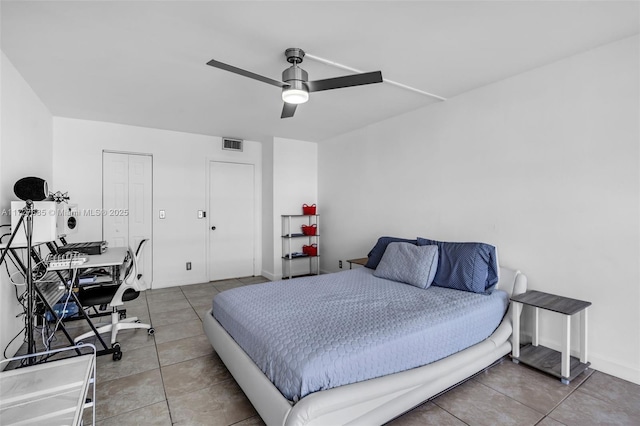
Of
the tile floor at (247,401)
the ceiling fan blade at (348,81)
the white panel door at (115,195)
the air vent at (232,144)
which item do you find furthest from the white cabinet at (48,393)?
the air vent at (232,144)

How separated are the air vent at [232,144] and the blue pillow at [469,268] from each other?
3.92 metres

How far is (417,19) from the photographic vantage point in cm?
200

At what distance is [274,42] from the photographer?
7.36 ft

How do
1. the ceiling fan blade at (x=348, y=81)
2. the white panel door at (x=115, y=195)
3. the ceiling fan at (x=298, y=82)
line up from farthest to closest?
the white panel door at (x=115, y=195), the ceiling fan at (x=298, y=82), the ceiling fan blade at (x=348, y=81)

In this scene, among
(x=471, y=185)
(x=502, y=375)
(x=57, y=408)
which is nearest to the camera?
Result: (x=57, y=408)

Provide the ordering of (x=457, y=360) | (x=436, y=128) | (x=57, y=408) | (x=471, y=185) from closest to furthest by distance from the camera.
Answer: (x=57, y=408) → (x=457, y=360) → (x=471, y=185) → (x=436, y=128)

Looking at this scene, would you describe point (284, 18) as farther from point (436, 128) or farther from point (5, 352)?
point (5, 352)

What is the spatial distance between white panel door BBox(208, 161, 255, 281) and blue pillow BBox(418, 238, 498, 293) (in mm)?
3642

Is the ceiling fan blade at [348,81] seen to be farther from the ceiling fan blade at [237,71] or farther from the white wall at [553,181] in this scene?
the white wall at [553,181]

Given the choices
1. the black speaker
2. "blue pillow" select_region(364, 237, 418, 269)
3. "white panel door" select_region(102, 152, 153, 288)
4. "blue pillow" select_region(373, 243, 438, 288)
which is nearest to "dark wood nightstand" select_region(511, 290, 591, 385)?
"blue pillow" select_region(373, 243, 438, 288)

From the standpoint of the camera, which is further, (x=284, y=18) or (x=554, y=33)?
(x=554, y=33)

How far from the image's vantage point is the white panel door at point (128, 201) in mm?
4430

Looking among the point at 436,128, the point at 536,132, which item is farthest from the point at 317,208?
the point at 536,132

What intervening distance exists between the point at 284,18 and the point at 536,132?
95.9 inches
